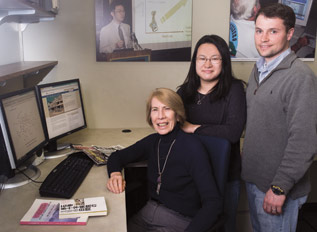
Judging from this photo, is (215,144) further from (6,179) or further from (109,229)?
(6,179)

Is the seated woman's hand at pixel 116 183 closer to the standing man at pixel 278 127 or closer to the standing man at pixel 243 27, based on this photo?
the standing man at pixel 278 127

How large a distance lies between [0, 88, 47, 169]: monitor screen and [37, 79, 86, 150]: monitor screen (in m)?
0.10

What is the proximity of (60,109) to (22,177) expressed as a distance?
0.58 m

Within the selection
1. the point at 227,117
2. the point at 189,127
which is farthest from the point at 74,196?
the point at 227,117

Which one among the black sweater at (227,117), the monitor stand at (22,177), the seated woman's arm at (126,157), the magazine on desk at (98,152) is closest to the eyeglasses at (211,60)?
the black sweater at (227,117)

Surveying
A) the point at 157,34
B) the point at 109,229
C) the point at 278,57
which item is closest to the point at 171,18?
the point at 157,34

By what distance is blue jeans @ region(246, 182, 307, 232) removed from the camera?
5.37ft

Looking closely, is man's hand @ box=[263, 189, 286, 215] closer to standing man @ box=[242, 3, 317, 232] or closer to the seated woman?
standing man @ box=[242, 3, 317, 232]

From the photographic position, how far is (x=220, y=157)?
165 cm

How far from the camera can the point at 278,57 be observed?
5.40 feet

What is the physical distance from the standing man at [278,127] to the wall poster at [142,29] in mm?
1031

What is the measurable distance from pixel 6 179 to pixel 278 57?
1.50m

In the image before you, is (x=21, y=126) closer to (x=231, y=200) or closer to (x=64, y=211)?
(x=64, y=211)

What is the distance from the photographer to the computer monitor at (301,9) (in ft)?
8.70
